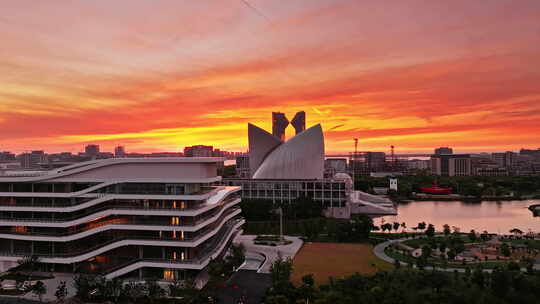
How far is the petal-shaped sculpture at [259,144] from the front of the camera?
69.4 meters

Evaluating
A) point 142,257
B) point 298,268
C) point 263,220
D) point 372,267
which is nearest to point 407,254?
point 372,267

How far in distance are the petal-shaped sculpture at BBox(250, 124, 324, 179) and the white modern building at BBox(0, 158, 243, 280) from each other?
33998 millimetres

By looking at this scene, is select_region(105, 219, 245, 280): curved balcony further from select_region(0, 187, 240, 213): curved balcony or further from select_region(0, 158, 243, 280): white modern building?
select_region(0, 187, 240, 213): curved balcony

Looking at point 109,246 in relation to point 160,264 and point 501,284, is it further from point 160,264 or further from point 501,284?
point 501,284

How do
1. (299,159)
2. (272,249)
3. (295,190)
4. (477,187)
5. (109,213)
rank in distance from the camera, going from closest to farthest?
(109,213)
(272,249)
(295,190)
(299,159)
(477,187)

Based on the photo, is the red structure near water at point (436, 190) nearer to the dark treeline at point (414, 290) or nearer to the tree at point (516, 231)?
the tree at point (516, 231)

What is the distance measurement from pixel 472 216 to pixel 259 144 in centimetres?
3772

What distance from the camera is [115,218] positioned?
30828 millimetres

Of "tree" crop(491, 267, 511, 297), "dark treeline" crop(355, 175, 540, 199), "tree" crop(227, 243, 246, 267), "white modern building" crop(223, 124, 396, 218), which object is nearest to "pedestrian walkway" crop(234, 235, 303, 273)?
"tree" crop(227, 243, 246, 267)

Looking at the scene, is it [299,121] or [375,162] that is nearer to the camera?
[299,121]

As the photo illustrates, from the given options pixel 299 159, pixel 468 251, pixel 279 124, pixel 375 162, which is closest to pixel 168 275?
pixel 468 251

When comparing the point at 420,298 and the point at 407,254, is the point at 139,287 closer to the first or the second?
the point at 420,298

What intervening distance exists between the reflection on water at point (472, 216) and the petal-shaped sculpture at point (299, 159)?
44.0 ft

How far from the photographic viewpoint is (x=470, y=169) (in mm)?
155500
